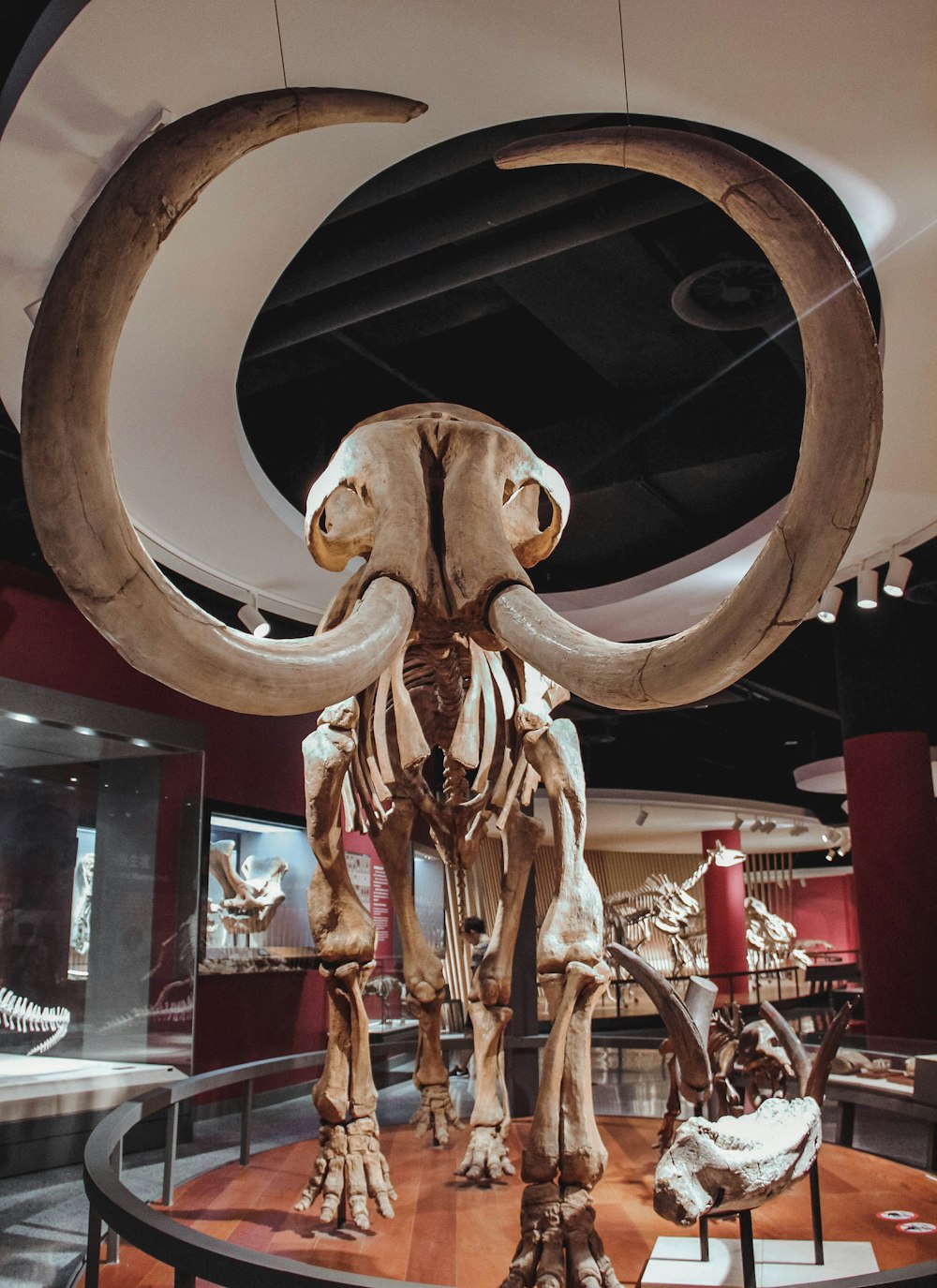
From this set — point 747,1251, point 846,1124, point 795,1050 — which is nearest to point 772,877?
point 846,1124

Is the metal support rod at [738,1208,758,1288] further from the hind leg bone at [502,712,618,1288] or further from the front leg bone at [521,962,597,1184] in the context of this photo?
the front leg bone at [521,962,597,1184]

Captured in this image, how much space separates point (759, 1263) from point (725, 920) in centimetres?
1890

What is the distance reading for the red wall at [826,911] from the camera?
28516mm

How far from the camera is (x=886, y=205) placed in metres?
4.23

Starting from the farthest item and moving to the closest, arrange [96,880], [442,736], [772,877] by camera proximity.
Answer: [772,877]
[96,880]
[442,736]

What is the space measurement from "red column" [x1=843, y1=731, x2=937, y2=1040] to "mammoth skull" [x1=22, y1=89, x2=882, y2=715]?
271 inches

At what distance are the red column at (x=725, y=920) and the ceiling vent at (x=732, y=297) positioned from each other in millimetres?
16616

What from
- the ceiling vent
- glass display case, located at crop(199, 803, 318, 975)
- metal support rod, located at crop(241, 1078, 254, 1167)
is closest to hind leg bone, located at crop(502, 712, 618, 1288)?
metal support rod, located at crop(241, 1078, 254, 1167)

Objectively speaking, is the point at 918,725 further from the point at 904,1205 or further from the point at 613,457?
the point at 904,1205

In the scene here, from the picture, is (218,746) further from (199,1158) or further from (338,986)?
(338,986)

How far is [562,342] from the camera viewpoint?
6539mm

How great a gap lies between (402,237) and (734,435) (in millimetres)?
3112

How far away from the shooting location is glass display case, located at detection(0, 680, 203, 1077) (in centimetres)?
568

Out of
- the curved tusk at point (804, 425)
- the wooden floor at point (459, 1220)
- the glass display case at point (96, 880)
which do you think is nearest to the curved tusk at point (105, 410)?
the curved tusk at point (804, 425)
